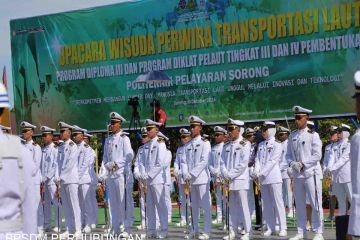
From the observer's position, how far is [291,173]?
1507 centimetres

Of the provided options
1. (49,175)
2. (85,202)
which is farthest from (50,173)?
(85,202)

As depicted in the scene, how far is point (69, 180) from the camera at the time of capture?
17.9 meters

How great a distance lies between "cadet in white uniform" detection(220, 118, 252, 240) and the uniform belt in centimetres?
989

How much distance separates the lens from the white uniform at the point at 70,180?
17.9 meters

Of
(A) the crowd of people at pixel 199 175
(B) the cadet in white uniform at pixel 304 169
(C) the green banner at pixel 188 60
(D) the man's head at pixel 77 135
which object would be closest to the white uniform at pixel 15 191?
(A) the crowd of people at pixel 199 175

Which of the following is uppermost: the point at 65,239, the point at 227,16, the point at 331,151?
the point at 227,16

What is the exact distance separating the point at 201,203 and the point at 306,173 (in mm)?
2202

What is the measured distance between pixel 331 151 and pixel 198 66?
6424 millimetres

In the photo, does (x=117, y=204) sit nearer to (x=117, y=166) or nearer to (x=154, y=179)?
(x=117, y=166)

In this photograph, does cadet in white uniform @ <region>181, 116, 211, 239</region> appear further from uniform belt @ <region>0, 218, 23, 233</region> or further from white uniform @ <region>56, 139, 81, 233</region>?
uniform belt @ <region>0, 218, 23, 233</region>

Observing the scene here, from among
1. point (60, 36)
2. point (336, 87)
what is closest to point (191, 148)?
point (336, 87)

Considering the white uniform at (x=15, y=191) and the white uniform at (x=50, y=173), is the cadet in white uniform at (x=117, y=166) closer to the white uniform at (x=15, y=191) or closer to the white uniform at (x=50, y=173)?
the white uniform at (x=50, y=173)

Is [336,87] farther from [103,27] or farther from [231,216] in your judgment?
[103,27]

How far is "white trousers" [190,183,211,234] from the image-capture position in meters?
15.9
